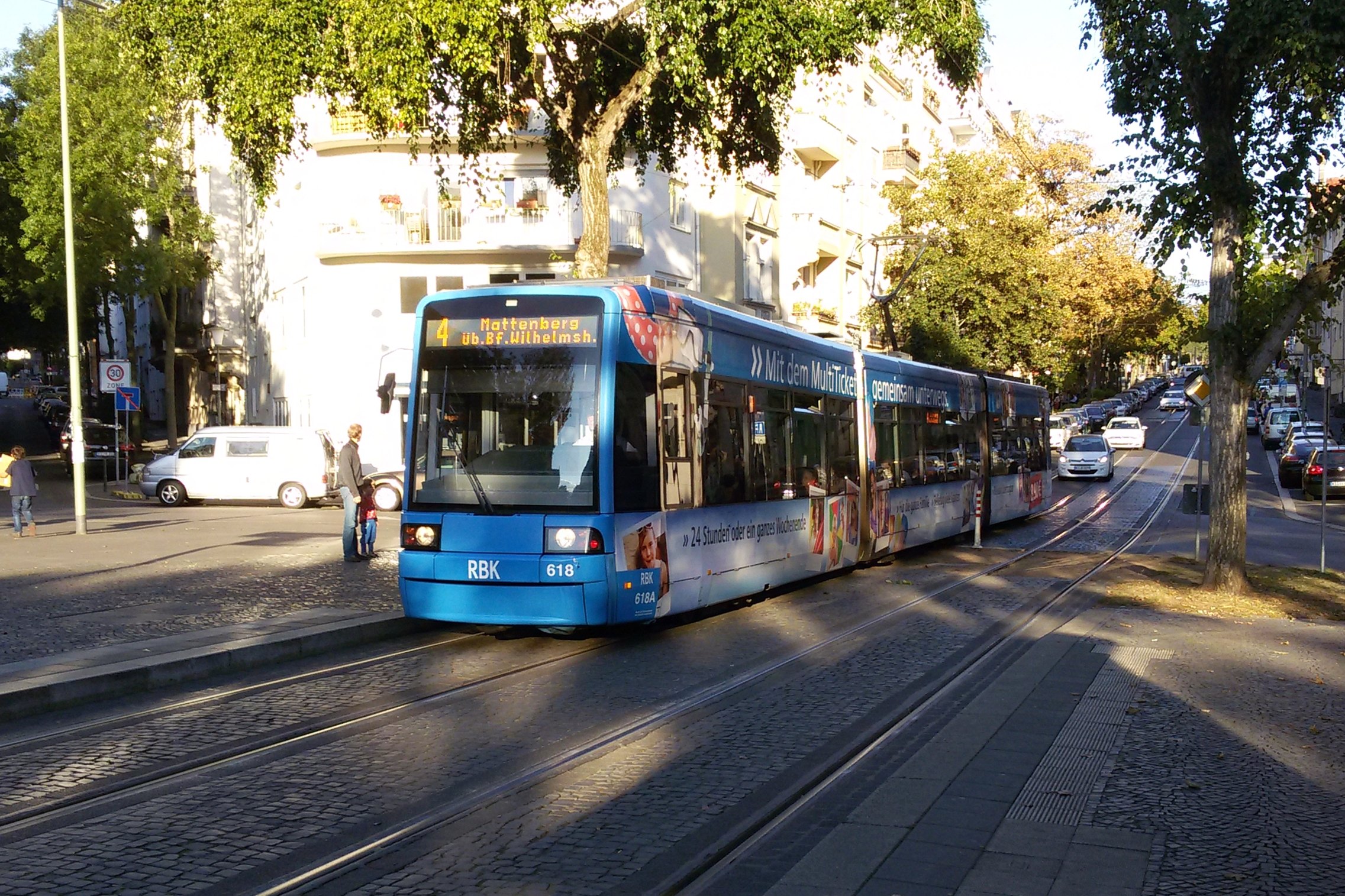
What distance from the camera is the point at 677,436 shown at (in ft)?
38.0

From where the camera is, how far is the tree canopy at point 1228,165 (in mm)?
13859

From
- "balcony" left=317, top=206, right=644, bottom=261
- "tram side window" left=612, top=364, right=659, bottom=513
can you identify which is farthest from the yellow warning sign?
"balcony" left=317, top=206, right=644, bottom=261

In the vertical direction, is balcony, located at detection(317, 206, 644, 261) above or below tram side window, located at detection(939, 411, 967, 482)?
above

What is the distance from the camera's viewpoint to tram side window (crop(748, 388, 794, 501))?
43.7 ft

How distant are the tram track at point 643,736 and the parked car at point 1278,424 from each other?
51122 mm

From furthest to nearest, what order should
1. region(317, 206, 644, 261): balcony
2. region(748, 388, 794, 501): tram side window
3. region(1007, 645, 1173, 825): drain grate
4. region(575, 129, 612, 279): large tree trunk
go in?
region(317, 206, 644, 261): balcony
region(575, 129, 612, 279): large tree trunk
region(748, 388, 794, 501): tram side window
region(1007, 645, 1173, 825): drain grate

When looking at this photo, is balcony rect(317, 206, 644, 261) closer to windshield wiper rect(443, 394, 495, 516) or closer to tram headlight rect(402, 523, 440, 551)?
windshield wiper rect(443, 394, 495, 516)

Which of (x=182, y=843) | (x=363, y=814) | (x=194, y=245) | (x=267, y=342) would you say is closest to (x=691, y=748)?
(x=363, y=814)

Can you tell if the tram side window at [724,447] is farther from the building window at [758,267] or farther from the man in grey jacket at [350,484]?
the building window at [758,267]

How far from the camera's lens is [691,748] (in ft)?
24.3

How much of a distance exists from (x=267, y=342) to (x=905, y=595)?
108ft

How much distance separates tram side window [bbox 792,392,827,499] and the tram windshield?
446cm

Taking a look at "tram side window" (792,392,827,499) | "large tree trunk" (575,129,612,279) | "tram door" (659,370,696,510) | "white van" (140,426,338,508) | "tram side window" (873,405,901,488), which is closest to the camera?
"tram door" (659,370,696,510)

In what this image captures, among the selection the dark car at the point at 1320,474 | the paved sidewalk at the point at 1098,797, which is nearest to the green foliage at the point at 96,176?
the dark car at the point at 1320,474
